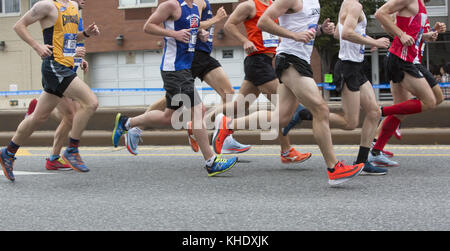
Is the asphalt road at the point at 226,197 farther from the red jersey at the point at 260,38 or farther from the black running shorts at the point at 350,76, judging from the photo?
the red jersey at the point at 260,38

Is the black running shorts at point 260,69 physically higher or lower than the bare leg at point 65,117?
higher

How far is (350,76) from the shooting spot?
618cm

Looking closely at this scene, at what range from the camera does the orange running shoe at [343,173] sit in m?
5.23

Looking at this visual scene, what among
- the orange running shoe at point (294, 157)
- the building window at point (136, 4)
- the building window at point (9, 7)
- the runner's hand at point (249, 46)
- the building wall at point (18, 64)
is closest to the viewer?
the runner's hand at point (249, 46)

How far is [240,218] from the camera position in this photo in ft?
14.0

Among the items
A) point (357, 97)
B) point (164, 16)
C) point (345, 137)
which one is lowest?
point (345, 137)

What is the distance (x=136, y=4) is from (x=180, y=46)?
73.5 ft

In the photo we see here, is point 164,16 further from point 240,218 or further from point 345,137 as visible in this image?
point 345,137

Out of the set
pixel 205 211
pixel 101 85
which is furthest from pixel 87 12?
pixel 205 211

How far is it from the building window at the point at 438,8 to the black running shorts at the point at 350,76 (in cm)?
2181

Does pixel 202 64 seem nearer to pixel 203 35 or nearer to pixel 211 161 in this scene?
pixel 203 35

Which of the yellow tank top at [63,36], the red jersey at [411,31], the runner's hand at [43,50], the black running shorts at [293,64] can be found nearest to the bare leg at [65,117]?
the yellow tank top at [63,36]
